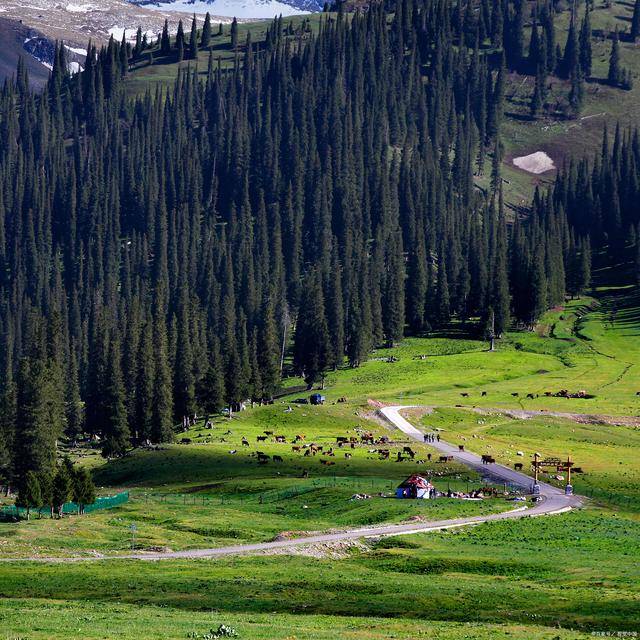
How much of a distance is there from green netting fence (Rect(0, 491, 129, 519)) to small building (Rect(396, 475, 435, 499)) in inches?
832

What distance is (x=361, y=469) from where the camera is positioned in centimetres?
11288

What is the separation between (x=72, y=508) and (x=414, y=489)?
83.3ft

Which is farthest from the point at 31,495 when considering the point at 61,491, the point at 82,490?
the point at 82,490

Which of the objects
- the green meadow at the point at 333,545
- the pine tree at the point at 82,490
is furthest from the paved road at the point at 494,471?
the pine tree at the point at 82,490

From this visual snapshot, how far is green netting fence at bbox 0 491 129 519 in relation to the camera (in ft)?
296

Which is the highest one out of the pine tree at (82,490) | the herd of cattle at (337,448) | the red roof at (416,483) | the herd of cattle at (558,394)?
the pine tree at (82,490)

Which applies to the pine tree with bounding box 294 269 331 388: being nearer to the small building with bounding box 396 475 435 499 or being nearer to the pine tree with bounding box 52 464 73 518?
the small building with bounding box 396 475 435 499

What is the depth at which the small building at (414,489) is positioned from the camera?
9656 centimetres

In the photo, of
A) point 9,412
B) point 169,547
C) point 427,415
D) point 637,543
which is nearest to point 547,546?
point 637,543

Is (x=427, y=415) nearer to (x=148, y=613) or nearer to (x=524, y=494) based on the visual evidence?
(x=524, y=494)

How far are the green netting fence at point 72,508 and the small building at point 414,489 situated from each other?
2113 cm

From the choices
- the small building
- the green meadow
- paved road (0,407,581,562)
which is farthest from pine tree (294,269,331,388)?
the small building

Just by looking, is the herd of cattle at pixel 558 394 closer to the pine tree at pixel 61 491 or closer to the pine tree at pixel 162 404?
the pine tree at pixel 162 404

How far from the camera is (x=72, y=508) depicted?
92750 mm
